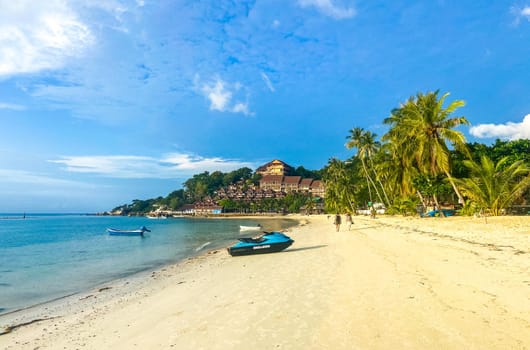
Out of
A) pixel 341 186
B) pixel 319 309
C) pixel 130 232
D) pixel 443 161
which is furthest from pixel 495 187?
pixel 341 186

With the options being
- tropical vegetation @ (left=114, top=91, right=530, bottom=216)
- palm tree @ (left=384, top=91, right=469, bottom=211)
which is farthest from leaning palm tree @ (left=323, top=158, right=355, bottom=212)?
palm tree @ (left=384, top=91, right=469, bottom=211)

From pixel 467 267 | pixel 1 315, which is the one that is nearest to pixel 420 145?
pixel 467 267

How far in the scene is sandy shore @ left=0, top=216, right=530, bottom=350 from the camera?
5.00m

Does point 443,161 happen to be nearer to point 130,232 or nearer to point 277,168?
point 130,232

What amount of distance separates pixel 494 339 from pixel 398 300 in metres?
2.15

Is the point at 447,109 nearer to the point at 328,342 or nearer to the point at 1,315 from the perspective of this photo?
the point at 328,342

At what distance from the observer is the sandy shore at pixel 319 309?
5000 millimetres

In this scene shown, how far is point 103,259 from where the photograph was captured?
21.8 metres

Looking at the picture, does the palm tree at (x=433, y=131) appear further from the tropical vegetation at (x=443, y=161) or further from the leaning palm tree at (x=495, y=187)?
the leaning palm tree at (x=495, y=187)

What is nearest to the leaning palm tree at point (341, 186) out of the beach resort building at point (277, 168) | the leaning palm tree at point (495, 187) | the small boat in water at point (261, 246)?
the leaning palm tree at point (495, 187)

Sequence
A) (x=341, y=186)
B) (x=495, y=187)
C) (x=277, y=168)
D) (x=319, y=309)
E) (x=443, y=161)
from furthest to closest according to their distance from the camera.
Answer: (x=277, y=168) → (x=341, y=186) → (x=443, y=161) → (x=495, y=187) → (x=319, y=309)

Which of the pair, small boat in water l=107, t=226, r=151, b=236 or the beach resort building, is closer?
small boat in water l=107, t=226, r=151, b=236

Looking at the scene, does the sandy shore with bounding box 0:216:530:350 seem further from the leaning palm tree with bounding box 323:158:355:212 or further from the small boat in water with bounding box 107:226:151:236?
the leaning palm tree with bounding box 323:158:355:212

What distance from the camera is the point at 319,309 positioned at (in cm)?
646
